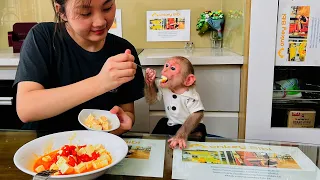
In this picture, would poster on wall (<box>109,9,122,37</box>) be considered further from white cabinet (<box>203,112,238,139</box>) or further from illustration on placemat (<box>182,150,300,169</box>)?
illustration on placemat (<box>182,150,300,169</box>)

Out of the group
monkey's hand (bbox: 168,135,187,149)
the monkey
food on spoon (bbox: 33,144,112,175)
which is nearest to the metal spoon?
food on spoon (bbox: 33,144,112,175)

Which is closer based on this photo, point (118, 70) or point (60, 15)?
point (118, 70)

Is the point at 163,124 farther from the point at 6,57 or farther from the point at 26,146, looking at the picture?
the point at 6,57

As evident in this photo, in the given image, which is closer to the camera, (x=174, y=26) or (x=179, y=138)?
(x=179, y=138)

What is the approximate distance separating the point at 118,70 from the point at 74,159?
24cm

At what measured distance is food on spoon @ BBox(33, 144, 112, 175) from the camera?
1.97ft

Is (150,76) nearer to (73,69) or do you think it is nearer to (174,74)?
(174,74)

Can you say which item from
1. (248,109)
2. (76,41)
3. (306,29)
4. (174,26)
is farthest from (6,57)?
(306,29)

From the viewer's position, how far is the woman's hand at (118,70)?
76 cm

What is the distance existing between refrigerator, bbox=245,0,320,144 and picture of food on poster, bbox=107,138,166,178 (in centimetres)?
75

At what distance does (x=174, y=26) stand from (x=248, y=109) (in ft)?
2.47

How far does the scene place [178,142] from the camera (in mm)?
830

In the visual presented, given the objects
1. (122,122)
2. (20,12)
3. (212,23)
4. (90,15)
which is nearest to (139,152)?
(122,122)

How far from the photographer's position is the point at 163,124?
1.29 m
